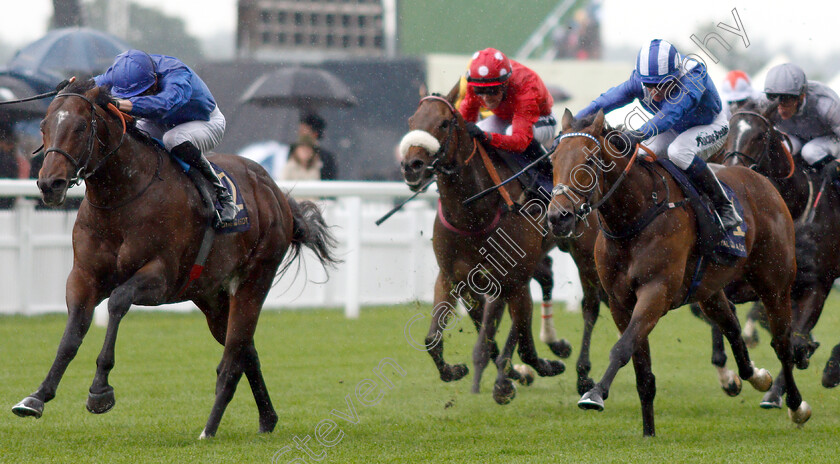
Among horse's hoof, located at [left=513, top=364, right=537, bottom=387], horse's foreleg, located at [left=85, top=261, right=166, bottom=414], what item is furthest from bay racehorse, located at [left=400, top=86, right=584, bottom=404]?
horse's foreleg, located at [left=85, top=261, right=166, bottom=414]

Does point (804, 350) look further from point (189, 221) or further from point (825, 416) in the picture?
point (189, 221)

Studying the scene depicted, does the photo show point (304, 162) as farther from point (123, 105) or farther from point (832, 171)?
point (123, 105)

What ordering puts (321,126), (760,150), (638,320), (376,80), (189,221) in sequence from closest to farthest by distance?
(638,320), (189,221), (760,150), (321,126), (376,80)

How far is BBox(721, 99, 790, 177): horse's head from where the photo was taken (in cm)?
670

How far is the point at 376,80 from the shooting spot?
56.5 ft

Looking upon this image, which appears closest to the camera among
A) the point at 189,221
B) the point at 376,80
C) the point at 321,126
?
the point at 189,221

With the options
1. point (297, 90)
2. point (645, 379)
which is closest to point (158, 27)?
point (297, 90)

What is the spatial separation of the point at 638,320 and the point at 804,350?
208 cm

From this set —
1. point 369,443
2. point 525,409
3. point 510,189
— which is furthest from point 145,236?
point 525,409

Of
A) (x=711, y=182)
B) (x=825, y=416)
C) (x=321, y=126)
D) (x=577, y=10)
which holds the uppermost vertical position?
(x=711, y=182)

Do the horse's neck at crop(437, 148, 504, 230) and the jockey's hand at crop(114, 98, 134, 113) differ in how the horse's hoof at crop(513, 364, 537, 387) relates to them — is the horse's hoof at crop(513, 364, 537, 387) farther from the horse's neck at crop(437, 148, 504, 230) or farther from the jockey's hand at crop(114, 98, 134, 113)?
the jockey's hand at crop(114, 98, 134, 113)

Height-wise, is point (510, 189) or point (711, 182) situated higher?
point (711, 182)

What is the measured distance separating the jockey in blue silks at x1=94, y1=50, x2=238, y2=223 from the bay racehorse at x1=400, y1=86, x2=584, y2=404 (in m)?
1.12

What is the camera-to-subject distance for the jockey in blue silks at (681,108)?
5.46 meters
